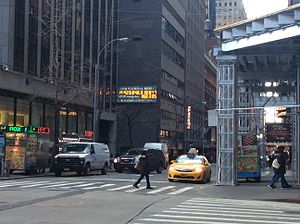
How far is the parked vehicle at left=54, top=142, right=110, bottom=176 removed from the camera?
3173 centimetres

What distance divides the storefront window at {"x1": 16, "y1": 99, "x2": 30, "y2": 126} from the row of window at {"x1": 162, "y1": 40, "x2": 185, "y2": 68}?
31.6m

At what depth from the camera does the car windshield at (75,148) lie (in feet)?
108

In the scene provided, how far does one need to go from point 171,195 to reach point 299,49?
375 inches

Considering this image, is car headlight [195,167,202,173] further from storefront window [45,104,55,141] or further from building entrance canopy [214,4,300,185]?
storefront window [45,104,55,141]

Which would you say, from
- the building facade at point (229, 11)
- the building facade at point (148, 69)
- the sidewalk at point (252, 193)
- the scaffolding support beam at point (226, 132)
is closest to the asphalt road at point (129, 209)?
the sidewalk at point (252, 193)

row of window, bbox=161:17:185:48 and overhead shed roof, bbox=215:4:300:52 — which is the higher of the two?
row of window, bbox=161:17:185:48

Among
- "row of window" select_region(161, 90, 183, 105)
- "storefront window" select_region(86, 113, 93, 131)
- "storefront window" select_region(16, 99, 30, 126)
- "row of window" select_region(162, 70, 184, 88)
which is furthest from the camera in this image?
"row of window" select_region(162, 70, 184, 88)

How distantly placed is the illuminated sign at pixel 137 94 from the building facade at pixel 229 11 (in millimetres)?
28213

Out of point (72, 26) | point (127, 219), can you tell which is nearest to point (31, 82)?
point (72, 26)

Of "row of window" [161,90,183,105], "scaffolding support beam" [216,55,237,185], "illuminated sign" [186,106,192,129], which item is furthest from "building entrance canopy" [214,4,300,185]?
"illuminated sign" [186,106,192,129]

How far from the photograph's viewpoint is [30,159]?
3142 centimetres

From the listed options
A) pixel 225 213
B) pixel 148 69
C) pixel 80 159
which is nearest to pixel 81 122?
pixel 148 69

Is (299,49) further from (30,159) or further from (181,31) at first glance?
(181,31)

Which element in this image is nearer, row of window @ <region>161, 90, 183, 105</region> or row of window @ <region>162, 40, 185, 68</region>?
row of window @ <region>162, 40, 185, 68</region>
